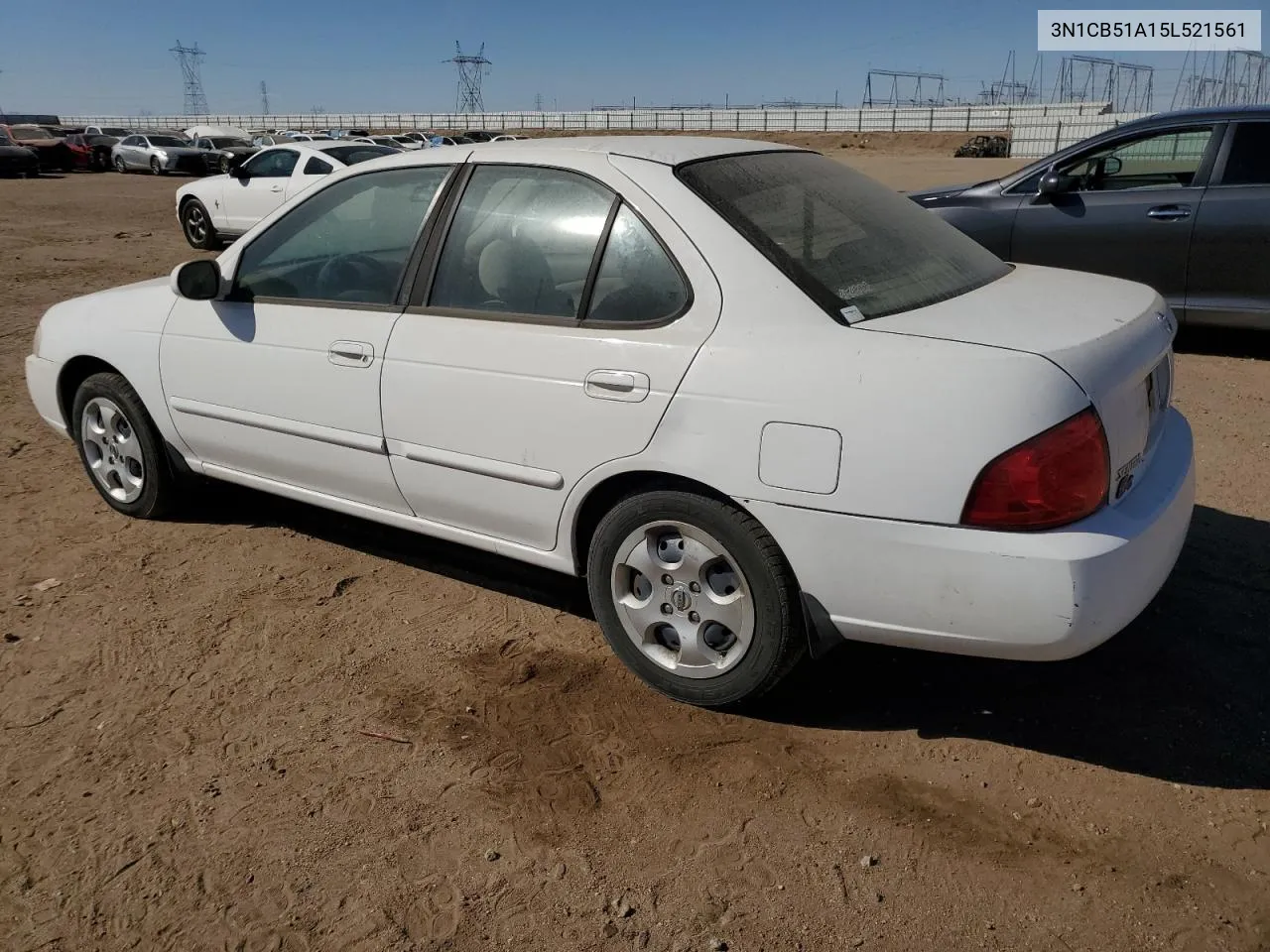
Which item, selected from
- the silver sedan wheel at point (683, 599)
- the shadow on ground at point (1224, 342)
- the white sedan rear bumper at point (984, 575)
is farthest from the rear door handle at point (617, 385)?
the shadow on ground at point (1224, 342)

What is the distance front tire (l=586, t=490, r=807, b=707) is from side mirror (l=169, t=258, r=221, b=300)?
6.44 feet

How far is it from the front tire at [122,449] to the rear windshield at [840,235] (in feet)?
8.96

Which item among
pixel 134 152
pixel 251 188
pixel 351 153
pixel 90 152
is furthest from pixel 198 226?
pixel 90 152

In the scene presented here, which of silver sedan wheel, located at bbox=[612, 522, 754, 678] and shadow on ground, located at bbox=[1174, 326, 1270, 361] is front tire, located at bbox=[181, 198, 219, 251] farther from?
silver sedan wheel, located at bbox=[612, 522, 754, 678]

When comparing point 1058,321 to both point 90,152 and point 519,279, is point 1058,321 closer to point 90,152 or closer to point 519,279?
point 519,279

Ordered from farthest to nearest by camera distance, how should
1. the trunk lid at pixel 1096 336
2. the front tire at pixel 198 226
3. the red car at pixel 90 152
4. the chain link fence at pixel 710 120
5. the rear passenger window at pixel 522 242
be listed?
1. the chain link fence at pixel 710 120
2. the red car at pixel 90 152
3. the front tire at pixel 198 226
4. the rear passenger window at pixel 522 242
5. the trunk lid at pixel 1096 336

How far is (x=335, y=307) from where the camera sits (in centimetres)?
369

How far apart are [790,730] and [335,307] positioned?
7.15 feet

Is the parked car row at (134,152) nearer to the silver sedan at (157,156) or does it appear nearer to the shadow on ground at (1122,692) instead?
the silver sedan at (157,156)

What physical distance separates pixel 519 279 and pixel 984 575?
1.73 m

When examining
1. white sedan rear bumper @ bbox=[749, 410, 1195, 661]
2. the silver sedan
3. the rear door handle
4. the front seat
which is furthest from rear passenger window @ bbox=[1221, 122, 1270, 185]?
the silver sedan

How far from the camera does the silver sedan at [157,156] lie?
32562 mm

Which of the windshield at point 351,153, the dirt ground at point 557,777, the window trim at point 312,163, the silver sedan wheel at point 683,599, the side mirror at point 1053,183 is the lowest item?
the dirt ground at point 557,777

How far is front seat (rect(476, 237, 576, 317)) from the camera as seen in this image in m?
3.21
